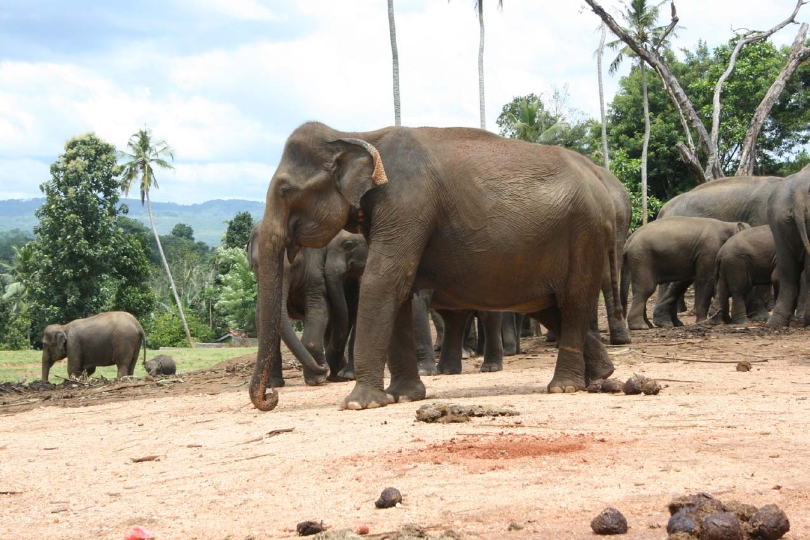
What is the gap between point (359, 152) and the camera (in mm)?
8070

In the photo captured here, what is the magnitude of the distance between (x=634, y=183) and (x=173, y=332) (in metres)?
27.4

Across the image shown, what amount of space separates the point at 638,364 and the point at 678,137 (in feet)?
106

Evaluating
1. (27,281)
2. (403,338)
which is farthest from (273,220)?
(27,281)

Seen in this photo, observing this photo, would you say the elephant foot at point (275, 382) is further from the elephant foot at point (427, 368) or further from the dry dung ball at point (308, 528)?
the dry dung ball at point (308, 528)

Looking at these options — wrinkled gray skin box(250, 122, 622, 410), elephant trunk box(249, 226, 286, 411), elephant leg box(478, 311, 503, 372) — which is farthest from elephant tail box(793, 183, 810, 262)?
elephant trunk box(249, 226, 286, 411)

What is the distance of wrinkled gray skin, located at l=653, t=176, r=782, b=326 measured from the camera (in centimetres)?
2012

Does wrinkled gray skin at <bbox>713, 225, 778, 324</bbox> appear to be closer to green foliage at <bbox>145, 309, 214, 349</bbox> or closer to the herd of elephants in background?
the herd of elephants in background

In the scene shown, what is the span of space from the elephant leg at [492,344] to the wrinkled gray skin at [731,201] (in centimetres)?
850

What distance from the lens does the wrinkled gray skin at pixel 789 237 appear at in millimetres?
15195

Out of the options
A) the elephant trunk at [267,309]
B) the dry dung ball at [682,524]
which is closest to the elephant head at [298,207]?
the elephant trunk at [267,309]

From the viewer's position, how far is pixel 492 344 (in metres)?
11.7

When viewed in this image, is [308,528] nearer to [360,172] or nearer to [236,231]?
[360,172]

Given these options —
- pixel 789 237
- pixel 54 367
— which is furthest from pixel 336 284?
pixel 54 367

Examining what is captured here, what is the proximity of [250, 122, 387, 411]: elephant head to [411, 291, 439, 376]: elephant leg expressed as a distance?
11.8ft
